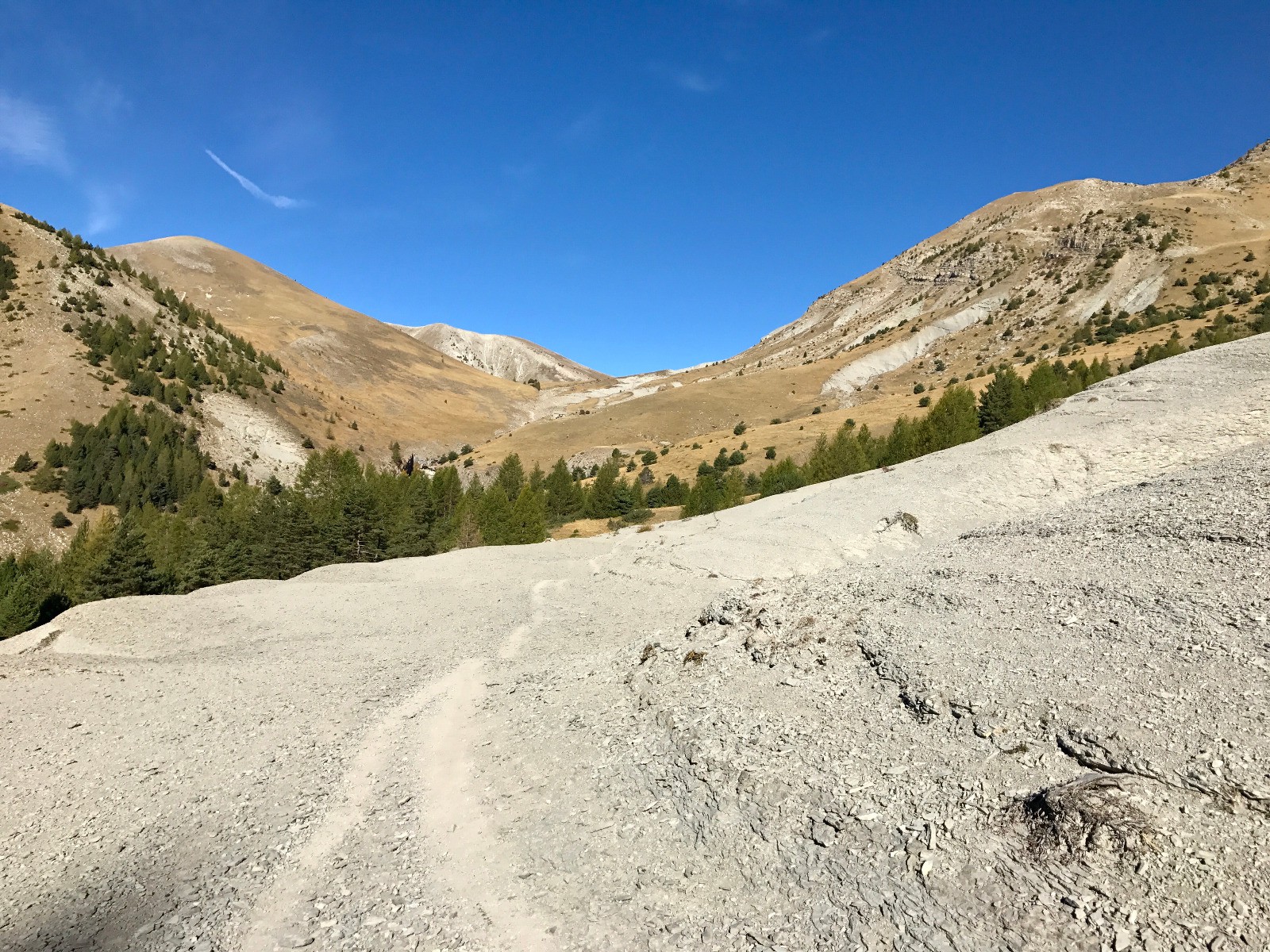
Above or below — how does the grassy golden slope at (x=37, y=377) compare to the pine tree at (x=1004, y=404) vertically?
above

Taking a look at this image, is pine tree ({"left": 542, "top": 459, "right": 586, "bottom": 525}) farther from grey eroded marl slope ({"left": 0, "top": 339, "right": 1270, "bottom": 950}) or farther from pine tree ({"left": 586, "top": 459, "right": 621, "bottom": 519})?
grey eroded marl slope ({"left": 0, "top": 339, "right": 1270, "bottom": 950})

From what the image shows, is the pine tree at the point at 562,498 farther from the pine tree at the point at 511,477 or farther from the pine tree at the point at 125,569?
the pine tree at the point at 125,569

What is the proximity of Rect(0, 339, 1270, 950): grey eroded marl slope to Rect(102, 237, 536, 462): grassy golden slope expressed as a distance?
286 ft

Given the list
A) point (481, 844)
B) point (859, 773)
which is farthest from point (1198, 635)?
point (481, 844)

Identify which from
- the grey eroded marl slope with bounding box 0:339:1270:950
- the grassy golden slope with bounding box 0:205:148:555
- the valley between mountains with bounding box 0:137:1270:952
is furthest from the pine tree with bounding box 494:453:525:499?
the grey eroded marl slope with bounding box 0:339:1270:950

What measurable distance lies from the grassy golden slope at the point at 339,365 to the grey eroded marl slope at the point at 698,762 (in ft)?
286

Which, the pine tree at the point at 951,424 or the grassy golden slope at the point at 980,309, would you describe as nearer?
the pine tree at the point at 951,424

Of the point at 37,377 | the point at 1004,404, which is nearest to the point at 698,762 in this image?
the point at 1004,404

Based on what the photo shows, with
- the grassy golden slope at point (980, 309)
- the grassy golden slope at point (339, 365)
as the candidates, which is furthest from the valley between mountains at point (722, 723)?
the grassy golden slope at point (339, 365)

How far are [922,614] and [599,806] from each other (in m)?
8.13

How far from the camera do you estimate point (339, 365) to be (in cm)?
13925

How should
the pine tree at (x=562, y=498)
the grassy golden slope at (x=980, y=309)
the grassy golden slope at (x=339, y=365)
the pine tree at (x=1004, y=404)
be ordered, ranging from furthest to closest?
the grassy golden slope at (x=339, y=365)
the grassy golden slope at (x=980, y=309)
the pine tree at (x=562, y=498)
the pine tree at (x=1004, y=404)

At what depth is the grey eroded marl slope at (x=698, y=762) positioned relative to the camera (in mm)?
6824

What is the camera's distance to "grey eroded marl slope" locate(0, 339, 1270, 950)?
22.4 ft
